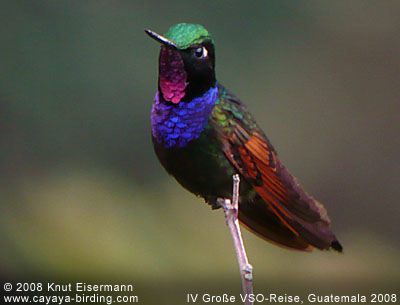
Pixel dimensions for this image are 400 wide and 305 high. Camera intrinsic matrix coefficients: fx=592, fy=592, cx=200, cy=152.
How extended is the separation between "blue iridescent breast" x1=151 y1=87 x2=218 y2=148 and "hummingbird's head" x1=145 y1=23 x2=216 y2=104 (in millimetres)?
15

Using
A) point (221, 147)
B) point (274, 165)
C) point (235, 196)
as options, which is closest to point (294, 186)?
point (274, 165)

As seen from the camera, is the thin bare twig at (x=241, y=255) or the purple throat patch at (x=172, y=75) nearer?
the thin bare twig at (x=241, y=255)

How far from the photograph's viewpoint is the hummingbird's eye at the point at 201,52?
1.01 metres

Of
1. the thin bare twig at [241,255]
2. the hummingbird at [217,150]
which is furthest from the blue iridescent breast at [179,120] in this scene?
the thin bare twig at [241,255]

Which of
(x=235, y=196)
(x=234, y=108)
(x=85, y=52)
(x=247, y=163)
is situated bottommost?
(x=235, y=196)

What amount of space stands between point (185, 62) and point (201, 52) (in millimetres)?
34

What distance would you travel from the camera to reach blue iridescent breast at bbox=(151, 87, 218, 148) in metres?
1.06

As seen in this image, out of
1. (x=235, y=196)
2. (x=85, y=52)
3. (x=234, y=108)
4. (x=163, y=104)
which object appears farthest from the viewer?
(x=85, y=52)

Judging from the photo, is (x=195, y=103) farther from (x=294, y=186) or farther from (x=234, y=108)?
(x=294, y=186)

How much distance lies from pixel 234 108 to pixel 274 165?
0.45 ft

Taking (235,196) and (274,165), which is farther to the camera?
(274,165)

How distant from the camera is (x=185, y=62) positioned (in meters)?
1.01

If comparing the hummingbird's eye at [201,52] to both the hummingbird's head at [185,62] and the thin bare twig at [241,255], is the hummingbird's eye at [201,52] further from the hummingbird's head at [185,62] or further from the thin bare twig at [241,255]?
the thin bare twig at [241,255]

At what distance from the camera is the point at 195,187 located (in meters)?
1.12
